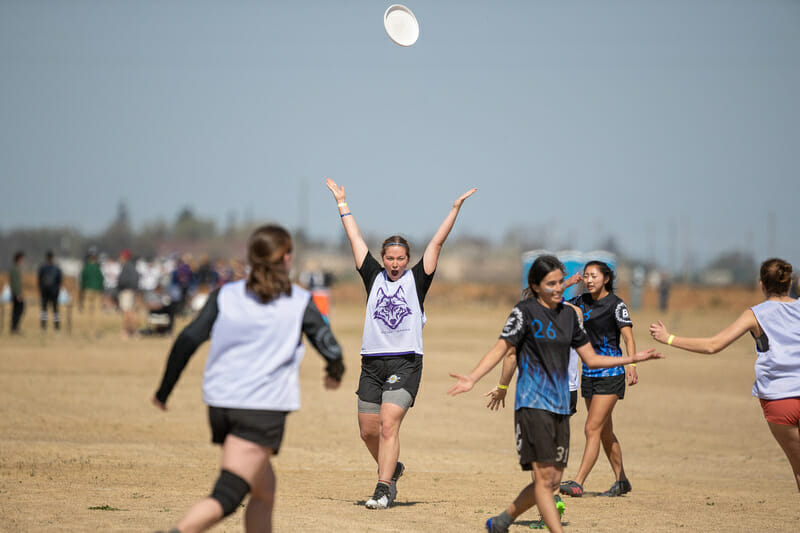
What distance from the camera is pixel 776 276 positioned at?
23.2 ft

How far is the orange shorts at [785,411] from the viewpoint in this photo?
6941 millimetres

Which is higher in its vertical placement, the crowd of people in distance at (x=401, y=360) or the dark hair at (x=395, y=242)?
the dark hair at (x=395, y=242)

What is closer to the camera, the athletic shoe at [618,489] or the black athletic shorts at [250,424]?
the black athletic shorts at [250,424]

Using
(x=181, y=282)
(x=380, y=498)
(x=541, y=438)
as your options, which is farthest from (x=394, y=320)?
(x=181, y=282)

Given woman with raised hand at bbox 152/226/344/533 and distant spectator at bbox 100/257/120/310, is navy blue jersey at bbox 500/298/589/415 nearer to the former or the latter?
woman with raised hand at bbox 152/226/344/533

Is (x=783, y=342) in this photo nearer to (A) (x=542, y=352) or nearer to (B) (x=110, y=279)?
(A) (x=542, y=352)

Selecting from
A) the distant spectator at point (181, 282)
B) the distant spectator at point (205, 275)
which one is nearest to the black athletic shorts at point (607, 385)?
the distant spectator at point (181, 282)

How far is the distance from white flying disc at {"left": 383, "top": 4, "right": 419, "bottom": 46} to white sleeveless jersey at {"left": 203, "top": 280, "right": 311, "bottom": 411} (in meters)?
5.46

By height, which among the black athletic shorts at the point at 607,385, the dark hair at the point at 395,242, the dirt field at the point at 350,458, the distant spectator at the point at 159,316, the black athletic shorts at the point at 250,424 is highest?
the dark hair at the point at 395,242

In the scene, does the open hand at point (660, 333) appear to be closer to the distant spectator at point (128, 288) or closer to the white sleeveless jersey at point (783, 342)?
the white sleeveless jersey at point (783, 342)

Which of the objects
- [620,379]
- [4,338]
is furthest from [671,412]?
[4,338]

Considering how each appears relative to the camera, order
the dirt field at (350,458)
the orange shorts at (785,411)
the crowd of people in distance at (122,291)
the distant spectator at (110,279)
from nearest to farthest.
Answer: the orange shorts at (785,411) → the dirt field at (350,458) → the crowd of people in distance at (122,291) → the distant spectator at (110,279)

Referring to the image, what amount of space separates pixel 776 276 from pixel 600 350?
1.82m

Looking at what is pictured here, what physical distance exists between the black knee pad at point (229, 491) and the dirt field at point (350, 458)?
1.94 m
